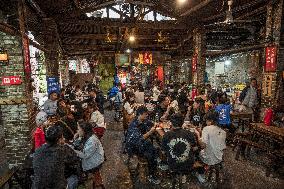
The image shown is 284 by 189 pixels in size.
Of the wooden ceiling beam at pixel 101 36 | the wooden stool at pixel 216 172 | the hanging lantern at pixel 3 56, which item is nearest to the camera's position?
the wooden stool at pixel 216 172

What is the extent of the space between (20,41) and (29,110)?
2.01m

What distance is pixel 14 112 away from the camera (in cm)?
720

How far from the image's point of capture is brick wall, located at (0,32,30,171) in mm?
7086

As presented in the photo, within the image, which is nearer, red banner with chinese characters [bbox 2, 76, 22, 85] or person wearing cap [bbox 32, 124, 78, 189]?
person wearing cap [bbox 32, 124, 78, 189]

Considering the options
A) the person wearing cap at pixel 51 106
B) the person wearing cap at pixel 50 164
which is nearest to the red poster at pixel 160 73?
the person wearing cap at pixel 51 106

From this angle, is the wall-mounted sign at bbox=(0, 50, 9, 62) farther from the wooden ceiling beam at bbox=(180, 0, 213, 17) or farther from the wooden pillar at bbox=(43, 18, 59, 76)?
the wooden ceiling beam at bbox=(180, 0, 213, 17)

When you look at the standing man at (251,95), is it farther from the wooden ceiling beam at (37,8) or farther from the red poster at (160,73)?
the red poster at (160,73)

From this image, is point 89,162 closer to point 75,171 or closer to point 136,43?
point 75,171

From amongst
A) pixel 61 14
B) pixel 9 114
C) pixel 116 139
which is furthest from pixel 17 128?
pixel 61 14

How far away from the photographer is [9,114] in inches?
283

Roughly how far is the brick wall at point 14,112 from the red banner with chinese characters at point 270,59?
8.77m

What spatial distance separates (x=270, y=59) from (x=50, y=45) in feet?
31.8

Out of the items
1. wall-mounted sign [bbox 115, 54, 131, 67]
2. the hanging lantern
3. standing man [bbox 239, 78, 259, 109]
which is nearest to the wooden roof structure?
the hanging lantern

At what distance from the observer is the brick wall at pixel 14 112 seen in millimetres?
7086
